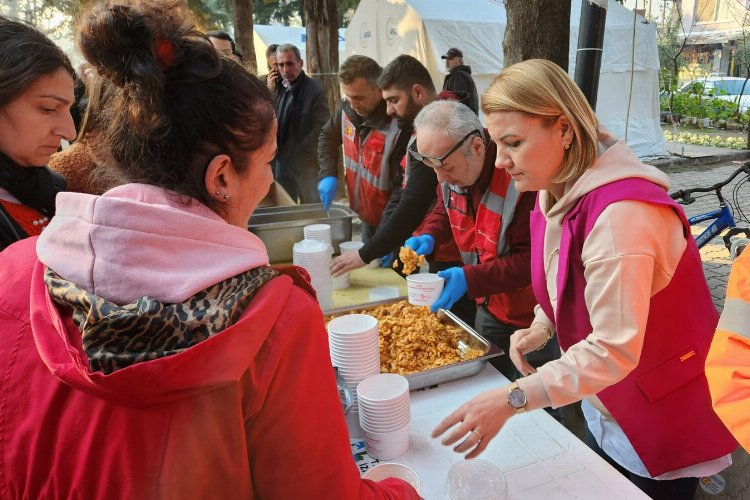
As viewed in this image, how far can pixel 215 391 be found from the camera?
70cm

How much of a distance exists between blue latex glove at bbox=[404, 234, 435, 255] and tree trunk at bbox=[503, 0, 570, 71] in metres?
1.39

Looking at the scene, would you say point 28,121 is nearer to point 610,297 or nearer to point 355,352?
point 355,352

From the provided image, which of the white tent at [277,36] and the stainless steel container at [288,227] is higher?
the white tent at [277,36]

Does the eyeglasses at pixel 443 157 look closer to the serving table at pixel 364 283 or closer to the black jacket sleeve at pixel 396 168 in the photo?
the serving table at pixel 364 283

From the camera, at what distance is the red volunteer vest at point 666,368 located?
145 centimetres

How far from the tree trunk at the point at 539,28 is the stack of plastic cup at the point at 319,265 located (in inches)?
74.7

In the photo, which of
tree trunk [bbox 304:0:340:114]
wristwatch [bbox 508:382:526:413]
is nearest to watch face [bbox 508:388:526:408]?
wristwatch [bbox 508:382:526:413]

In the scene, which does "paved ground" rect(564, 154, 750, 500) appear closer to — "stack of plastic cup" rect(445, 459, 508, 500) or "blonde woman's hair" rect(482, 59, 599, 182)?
"stack of plastic cup" rect(445, 459, 508, 500)

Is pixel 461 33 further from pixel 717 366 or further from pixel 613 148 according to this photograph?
pixel 717 366

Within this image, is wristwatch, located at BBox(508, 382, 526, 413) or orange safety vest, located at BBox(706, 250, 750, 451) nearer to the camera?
orange safety vest, located at BBox(706, 250, 750, 451)

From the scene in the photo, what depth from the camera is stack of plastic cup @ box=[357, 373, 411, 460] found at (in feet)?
4.78

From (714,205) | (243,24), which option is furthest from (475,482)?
(243,24)

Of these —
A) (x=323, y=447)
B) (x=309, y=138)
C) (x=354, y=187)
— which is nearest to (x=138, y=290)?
(x=323, y=447)

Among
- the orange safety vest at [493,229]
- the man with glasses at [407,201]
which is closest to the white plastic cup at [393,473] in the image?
the orange safety vest at [493,229]
